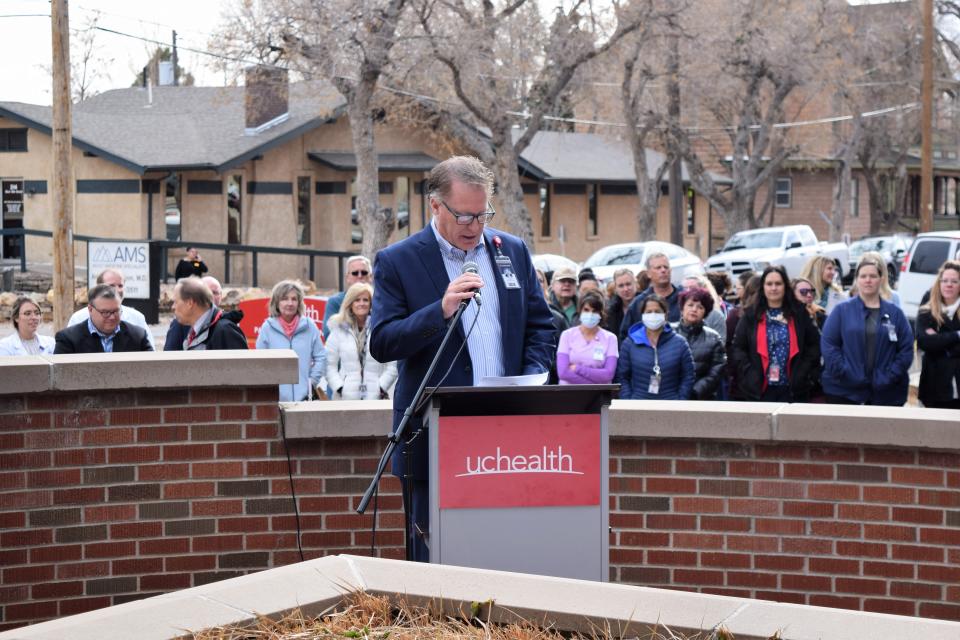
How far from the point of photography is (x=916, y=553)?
236 inches

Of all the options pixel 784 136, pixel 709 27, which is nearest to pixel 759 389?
pixel 709 27

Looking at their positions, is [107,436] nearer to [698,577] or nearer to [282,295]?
[698,577]

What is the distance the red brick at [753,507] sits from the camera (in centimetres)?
609

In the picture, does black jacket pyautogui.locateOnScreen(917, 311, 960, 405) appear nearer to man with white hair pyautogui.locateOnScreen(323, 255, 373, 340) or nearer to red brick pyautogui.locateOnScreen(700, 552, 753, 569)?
red brick pyautogui.locateOnScreen(700, 552, 753, 569)

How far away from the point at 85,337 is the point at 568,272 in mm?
5173

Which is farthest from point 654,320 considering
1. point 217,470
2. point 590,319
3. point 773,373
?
point 217,470

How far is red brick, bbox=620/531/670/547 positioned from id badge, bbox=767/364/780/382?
3844 mm

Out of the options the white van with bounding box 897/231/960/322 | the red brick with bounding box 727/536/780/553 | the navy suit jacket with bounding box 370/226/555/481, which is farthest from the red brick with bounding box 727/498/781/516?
the white van with bounding box 897/231/960/322

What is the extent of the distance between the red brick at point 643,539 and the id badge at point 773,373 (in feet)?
12.6

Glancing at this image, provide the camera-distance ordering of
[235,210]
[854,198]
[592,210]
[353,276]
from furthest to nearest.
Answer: [854,198] → [592,210] → [235,210] → [353,276]

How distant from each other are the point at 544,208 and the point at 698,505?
4107 centimetres

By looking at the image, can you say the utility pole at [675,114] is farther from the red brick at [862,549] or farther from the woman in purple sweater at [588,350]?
the red brick at [862,549]

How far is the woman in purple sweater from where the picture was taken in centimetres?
954

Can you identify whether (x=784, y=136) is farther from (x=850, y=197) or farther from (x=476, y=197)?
(x=476, y=197)
